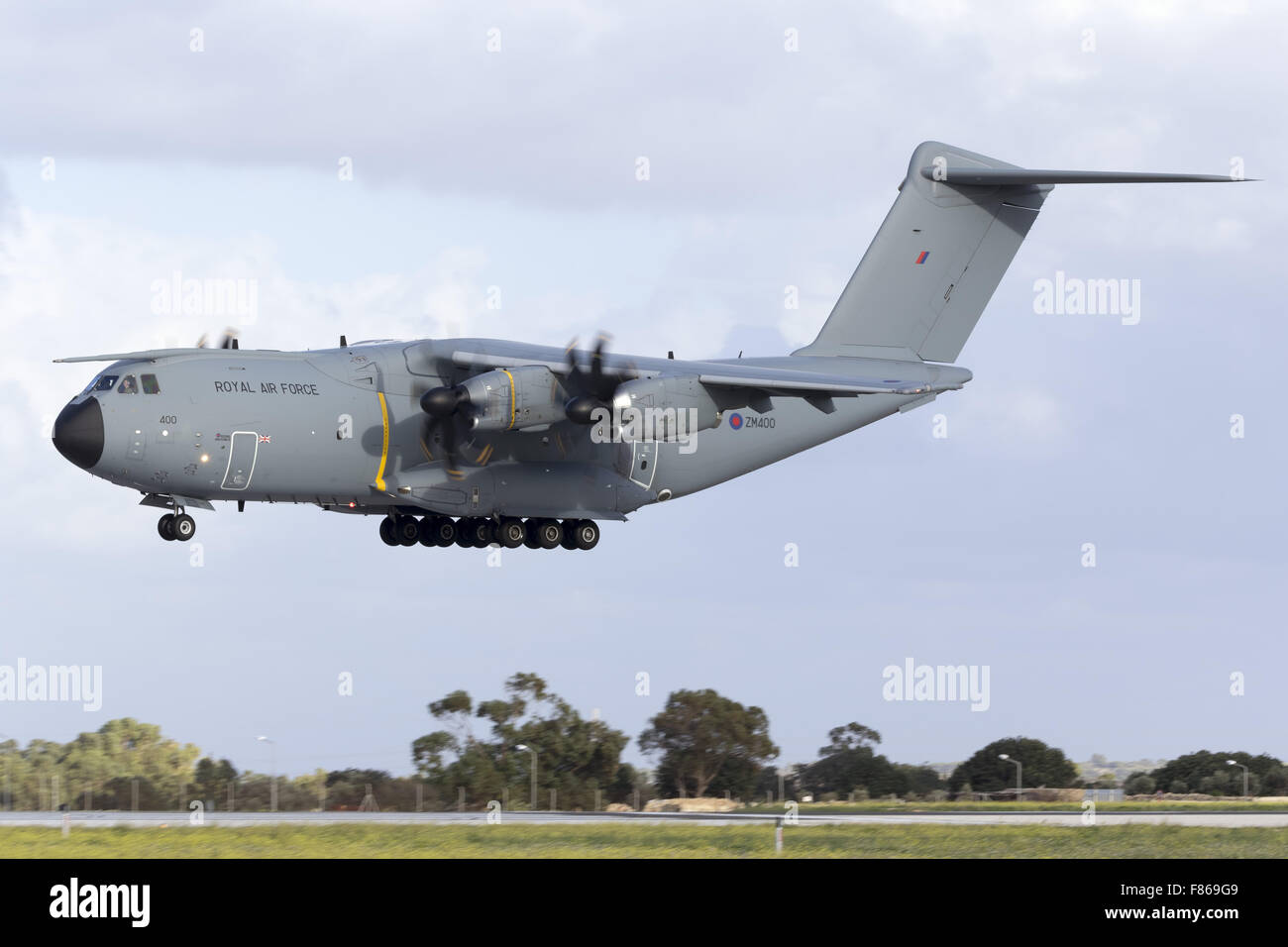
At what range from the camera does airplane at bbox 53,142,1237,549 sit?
72.9 ft

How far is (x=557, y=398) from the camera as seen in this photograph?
77.9 feet


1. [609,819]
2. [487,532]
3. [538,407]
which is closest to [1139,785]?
[609,819]

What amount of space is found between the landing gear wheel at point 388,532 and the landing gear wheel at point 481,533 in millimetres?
1269

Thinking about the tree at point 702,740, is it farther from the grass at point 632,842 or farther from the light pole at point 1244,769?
the grass at point 632,842

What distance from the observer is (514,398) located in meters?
23.2

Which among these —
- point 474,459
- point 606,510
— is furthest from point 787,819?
point 474,459

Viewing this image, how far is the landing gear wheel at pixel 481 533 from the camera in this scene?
2547 cm

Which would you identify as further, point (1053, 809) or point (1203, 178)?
point (1053, 809)

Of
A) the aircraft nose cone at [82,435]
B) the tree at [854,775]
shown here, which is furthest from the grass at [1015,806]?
the aircraft nose cone at [82,435]

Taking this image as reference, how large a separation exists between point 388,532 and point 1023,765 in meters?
18.8

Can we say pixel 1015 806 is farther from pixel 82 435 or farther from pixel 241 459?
pixel 82 435

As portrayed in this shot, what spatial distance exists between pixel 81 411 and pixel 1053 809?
57.5ft

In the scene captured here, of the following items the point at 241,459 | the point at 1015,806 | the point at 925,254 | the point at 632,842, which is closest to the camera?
the point at 632,842
